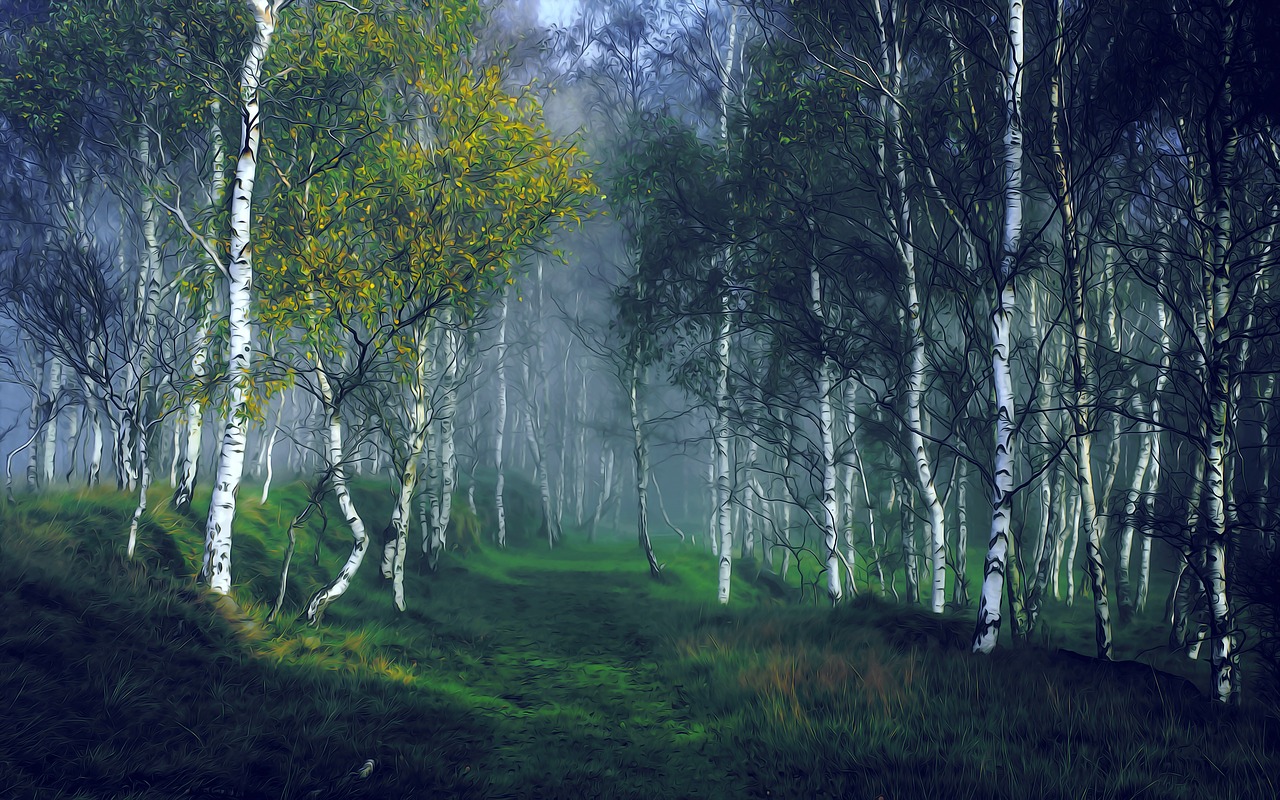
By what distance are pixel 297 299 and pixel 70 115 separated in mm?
9264

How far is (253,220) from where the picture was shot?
12.7m

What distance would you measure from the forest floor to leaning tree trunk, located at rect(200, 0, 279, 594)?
0.55 m

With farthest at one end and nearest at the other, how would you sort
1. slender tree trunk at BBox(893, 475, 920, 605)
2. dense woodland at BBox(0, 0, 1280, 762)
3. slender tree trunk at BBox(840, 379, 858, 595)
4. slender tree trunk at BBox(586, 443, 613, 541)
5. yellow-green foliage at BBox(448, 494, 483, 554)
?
1. slender tree trunk at BBox(586, 443, 613, 541)
2. yellow-green foliage at BBox(448, 494, 483, 554)
3. slender tree trunk at BBox(840, 379, 858, 595)
4. slender tree trunk at BBox(893, 475, 920, 605)
5. dense woodland at BBox(0, 0, 1280, 762)

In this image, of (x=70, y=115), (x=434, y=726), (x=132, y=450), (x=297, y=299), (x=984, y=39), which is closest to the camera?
(x=434, y=726)

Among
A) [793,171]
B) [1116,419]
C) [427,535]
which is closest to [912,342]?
[793,171]

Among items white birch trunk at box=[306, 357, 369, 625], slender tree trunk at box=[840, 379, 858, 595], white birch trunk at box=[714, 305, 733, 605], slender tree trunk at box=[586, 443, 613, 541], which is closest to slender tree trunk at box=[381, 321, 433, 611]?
white birch trunk at box=[306, 357, 369, 625]

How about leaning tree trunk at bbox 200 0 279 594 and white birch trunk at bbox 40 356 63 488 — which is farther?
white birch trunk at bbox 40 356 63 488

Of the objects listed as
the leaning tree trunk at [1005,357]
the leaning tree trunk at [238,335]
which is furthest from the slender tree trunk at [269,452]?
the leaning tree trunk at [1005,357]

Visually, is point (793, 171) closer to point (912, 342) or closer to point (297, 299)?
point (912, 342)

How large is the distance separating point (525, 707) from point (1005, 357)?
26.1 ft

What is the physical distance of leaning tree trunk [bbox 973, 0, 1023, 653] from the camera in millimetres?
8289

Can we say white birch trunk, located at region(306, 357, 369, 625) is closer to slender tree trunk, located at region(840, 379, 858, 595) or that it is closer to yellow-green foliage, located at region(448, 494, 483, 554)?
yellow-green foliage, located at region(448, 494, 483, 554)

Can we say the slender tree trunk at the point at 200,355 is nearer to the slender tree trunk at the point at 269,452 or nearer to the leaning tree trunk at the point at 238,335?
the slender tree trunk at the point at 269,452

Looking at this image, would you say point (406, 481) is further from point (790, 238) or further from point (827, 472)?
point (790, 238)
